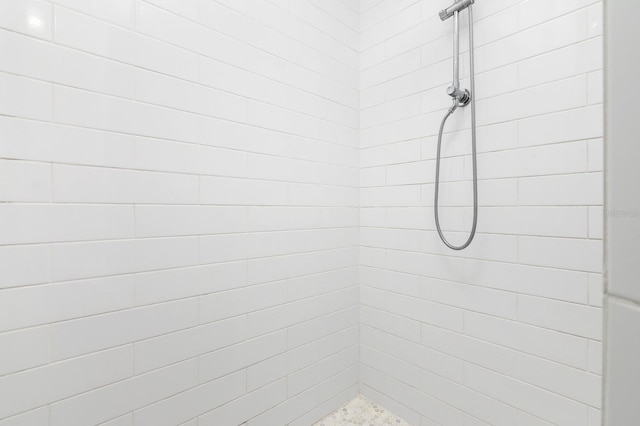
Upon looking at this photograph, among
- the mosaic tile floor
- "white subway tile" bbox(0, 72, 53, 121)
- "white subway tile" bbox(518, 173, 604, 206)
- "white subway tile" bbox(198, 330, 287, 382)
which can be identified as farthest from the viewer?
the mosaic tile floor

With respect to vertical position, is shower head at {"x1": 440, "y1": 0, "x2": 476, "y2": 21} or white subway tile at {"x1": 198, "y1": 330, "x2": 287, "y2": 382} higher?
shower head at {"x1": 440, "y1": 0, "x2": 476, "y2": 21}

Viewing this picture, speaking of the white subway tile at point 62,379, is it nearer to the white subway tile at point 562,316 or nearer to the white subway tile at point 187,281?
the white subway tile at point 187,281

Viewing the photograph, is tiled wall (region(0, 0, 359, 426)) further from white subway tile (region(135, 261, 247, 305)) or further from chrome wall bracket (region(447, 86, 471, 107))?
chrome wall bracket (region(447, 86, 471, 107))

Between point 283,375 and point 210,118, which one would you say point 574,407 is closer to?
point 283,375

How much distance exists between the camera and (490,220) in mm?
1147

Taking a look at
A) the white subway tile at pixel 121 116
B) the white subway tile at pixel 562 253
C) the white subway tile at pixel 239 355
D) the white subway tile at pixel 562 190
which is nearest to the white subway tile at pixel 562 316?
the white subway tile at pixel 562 253

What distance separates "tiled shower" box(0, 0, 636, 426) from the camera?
2.63ft

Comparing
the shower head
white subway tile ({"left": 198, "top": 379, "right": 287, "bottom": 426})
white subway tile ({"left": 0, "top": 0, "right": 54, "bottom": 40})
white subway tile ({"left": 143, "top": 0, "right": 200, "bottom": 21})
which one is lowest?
white subway tile ({"left": 198, "top": 379, "right": 287, "bottom": 426})

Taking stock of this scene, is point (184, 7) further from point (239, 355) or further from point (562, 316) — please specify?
point (562, 316)

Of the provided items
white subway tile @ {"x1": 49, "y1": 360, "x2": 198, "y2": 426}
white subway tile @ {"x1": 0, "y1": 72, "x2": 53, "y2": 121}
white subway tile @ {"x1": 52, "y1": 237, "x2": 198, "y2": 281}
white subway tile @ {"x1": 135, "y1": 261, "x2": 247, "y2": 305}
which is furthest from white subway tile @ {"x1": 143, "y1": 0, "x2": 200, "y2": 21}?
white subway tile @ {"x1": 49, "y1": 360, "x2": 198, "y2": 426}

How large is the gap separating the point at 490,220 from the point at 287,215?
828 mm

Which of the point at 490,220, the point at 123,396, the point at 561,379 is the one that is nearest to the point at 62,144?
the point at 123,396

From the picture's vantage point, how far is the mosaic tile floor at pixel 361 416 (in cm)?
142

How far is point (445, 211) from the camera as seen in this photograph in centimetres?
128
